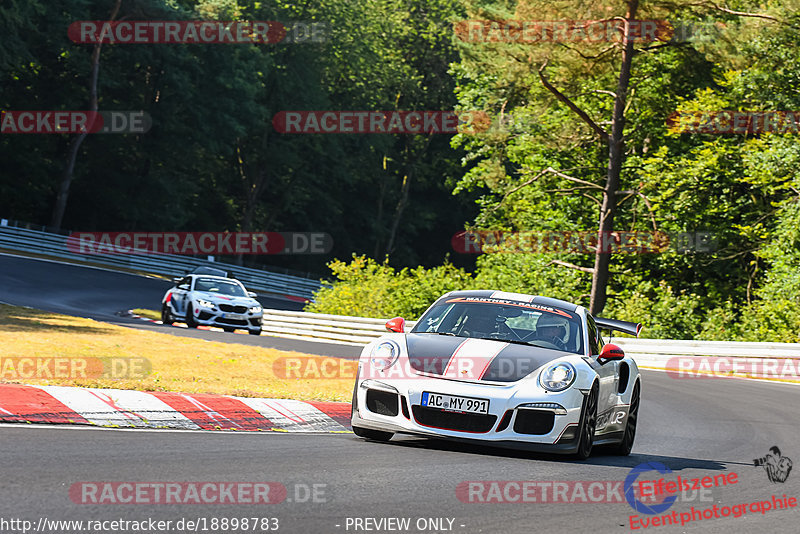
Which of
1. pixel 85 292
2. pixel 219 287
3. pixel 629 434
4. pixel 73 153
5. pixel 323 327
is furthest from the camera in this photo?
pixel 73 153

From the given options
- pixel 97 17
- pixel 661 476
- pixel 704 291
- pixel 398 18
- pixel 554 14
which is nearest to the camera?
pixel 661 476

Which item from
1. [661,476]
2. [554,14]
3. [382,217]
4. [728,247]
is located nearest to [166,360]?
[661,476]

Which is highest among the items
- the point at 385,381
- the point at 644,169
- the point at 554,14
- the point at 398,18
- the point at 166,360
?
the point at 398,18

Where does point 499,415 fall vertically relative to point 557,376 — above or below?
below

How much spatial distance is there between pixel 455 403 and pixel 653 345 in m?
17.3

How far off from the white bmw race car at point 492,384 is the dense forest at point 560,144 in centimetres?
1912

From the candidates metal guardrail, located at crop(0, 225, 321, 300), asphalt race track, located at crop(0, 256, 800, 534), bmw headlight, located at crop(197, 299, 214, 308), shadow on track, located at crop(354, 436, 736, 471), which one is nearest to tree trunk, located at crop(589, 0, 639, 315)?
bmw headlight, located at crop(197, 299, 214, 308)

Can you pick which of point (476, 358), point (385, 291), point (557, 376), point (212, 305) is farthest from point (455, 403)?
point (385, 291)

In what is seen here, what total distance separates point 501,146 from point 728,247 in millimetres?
9197

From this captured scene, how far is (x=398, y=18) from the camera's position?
77.9m

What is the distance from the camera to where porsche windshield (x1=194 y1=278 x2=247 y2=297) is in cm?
2792

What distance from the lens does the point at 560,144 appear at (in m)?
36.0

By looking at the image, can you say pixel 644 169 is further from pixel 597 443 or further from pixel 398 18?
pixel 398 18

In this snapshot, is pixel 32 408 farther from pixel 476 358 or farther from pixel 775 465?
pixel 775 465
